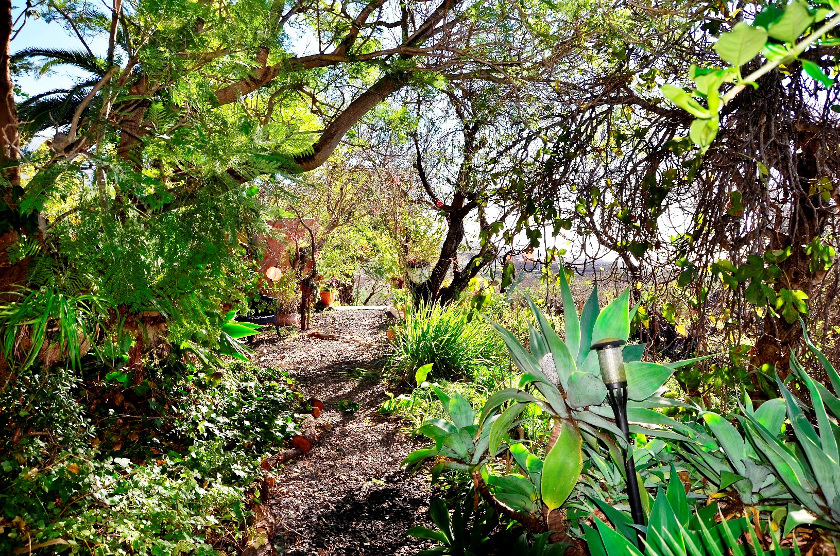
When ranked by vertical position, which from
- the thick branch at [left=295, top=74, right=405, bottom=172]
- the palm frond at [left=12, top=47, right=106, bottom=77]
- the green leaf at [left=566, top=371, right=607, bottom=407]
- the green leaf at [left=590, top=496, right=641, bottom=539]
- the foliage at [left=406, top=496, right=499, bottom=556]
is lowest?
the foliage at [left=406, top=496, right=499, bottom=556]

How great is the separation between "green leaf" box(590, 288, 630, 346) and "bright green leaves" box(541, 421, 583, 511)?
278 mm

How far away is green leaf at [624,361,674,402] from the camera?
1.36 meters

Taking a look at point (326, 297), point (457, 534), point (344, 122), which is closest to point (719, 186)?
point (457, 534)

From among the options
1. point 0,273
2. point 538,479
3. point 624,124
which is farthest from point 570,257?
point 0,273

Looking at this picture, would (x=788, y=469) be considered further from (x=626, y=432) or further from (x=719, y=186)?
(x=719, y=186)

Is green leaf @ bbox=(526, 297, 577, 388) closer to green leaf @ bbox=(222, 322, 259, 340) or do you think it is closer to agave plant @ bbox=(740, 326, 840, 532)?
agave plant @ bbox=(740, 326, 840, 532)

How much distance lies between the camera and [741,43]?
0.53 metres

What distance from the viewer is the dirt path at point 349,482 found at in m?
3.05

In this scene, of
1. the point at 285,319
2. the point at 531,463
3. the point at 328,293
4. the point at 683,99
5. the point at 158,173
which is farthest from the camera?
the point at 328,293

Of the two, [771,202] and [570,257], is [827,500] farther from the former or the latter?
[570,257]

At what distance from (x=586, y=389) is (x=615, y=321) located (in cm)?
20

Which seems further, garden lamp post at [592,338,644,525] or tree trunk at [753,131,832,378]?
tree trunk at [753,131,832,378]

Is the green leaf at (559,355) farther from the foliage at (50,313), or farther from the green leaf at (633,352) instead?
the foliage at (50,313)

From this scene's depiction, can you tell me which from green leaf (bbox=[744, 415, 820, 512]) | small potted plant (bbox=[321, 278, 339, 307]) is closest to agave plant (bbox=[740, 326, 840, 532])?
green leaf (bbox=[744, 415, 820, 512])
